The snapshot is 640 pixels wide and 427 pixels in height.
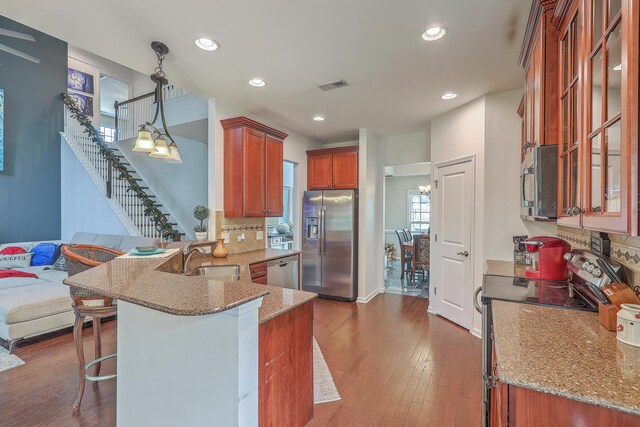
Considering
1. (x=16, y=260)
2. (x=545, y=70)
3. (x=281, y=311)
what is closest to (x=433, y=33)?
(x=545, y=70)

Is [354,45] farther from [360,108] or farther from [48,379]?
[48,379]

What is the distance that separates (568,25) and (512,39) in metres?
0.92

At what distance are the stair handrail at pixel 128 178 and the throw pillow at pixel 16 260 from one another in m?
1.83

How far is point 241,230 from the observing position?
12.5ft

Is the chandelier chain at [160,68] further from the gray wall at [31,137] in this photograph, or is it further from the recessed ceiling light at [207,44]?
the gray wall at [31,137]

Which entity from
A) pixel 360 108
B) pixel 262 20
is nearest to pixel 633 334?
pixel 262 20

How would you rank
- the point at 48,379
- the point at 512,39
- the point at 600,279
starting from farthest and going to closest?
1. the point at 48,379
2. the point at 512,39
3. the point at 600,279

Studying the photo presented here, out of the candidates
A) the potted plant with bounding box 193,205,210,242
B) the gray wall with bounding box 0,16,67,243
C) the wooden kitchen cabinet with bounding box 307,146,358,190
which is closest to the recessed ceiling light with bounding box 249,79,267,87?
the potted plant with bounding box 193,205,210,242

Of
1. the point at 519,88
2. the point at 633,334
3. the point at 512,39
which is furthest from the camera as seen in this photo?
the point at 519,88

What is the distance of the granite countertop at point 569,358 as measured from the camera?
2.62 ft

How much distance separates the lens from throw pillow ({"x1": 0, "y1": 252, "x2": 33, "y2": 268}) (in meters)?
4.49

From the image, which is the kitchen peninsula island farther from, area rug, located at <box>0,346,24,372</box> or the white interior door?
the white interior door

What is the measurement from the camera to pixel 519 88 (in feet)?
10.2

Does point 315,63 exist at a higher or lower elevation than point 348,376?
higher
